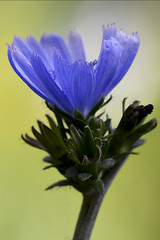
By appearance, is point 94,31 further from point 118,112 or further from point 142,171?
point 142,171

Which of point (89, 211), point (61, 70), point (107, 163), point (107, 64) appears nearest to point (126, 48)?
point (107, 64)

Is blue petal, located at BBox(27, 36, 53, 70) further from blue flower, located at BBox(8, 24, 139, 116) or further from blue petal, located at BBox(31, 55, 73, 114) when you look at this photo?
blue petal, located at BBox(31, 55, 73, 114)

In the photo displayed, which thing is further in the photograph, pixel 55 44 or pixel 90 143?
pixel 55 44

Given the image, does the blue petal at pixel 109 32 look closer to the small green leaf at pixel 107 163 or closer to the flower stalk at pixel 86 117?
the flower stalk at pixel 86 117

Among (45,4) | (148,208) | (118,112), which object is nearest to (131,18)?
(45,4)

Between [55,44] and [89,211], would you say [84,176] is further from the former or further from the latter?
[55,44]

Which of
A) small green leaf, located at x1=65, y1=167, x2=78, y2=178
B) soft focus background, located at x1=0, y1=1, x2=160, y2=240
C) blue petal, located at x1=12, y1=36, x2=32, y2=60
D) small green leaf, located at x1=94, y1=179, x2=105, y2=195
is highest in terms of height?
blue petal, located at x1=12, y1=36, x2=32, y2=60

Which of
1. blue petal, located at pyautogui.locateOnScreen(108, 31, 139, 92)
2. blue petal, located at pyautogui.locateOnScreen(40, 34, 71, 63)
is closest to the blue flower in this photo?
blue petal, located at pyautogui.locateOnScreen(108, 31, 139, 92)
